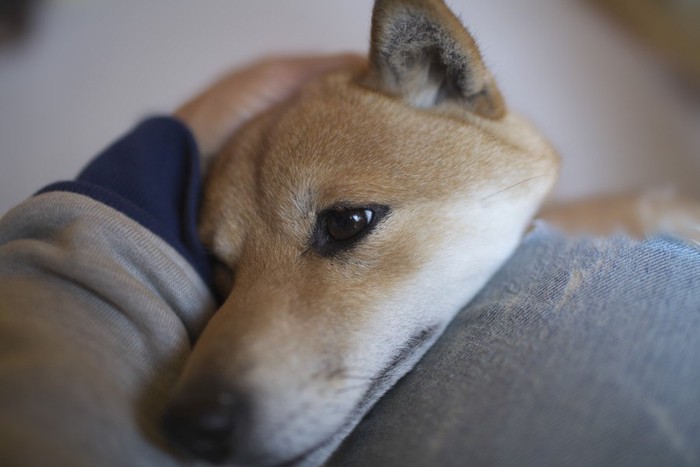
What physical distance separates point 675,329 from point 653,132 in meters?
2.54

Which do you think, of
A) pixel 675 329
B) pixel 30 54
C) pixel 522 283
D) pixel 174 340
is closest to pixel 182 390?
pixel 174 340

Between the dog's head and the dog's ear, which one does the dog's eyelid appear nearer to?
the dog's head

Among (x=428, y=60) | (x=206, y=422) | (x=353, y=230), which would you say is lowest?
(x=206, y=422)

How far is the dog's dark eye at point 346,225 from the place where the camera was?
1.26 meters

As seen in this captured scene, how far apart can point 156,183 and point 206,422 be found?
24.0 inches

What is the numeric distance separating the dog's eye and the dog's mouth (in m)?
0.26

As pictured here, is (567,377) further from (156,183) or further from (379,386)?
(156,183)

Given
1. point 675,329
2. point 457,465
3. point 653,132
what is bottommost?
point 457,465

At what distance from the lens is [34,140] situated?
2.90 metres

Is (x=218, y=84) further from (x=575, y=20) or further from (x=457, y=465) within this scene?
(x=575, y=20)

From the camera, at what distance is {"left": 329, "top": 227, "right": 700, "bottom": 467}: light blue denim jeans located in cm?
81

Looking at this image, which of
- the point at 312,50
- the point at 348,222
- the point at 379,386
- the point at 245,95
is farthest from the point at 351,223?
the point at 312,50

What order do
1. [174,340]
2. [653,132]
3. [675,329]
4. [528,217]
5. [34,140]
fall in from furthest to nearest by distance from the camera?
[653,132] < [34,140] < [528,217] < [174,340] < [675,329]

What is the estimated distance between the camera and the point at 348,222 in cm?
126
